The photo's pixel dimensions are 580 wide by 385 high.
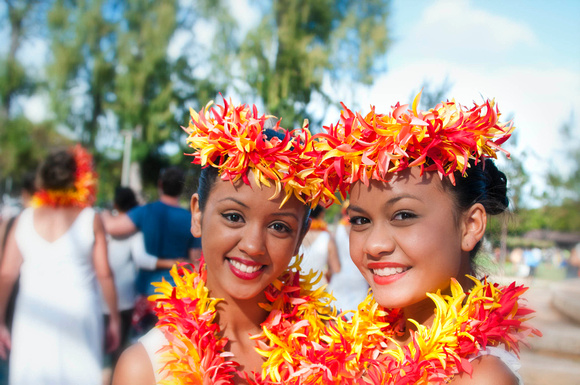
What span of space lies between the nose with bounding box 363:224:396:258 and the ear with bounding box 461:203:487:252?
262 mm

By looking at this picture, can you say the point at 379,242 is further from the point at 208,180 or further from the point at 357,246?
the point at 208,180

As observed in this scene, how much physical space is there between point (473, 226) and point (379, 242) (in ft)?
1.15

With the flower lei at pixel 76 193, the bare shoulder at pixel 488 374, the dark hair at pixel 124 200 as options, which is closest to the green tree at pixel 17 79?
the dark hair at pixel 124 200

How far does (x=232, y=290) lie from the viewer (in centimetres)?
191

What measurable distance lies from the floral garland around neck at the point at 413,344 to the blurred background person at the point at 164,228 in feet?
8.49

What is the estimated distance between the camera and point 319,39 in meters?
11.7

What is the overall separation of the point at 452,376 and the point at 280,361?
0.65 meters

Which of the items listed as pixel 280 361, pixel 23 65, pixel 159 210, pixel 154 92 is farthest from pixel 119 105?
pixel 280 361

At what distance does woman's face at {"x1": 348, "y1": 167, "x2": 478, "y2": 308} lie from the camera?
167 centimetres

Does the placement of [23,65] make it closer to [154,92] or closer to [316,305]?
[154,92]

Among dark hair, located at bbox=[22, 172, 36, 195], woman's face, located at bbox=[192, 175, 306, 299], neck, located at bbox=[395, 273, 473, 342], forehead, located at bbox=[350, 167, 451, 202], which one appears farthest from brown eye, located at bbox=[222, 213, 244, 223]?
dark hair, located at bbox=[22, 172, 36, 195]

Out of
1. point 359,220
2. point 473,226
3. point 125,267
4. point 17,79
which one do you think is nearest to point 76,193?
point 125,267

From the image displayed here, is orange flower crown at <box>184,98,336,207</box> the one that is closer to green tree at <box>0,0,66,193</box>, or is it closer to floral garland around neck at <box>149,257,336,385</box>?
floral garland around neck at <box>149,257,336,385</box>

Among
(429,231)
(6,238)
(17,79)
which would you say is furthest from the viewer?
(17,79)
